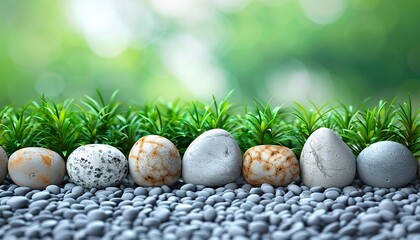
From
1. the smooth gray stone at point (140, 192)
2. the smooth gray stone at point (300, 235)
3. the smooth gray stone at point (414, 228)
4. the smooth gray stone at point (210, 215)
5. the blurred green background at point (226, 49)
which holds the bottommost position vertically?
the smooth gray stone at point (300, 235)

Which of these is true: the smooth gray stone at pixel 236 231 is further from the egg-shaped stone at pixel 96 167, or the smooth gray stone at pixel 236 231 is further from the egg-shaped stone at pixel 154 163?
the egg-shaped stone at pixel 96 167

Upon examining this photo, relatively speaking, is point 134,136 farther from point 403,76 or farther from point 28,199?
point 403,76

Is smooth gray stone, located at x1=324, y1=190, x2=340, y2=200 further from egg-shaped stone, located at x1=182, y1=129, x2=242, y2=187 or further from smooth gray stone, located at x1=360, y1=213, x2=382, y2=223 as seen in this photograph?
egg-shaped stone, located at x1=182, y1=129, x2=242, y2=187

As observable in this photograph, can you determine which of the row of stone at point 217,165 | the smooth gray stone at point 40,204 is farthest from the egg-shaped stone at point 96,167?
the smooth gray stone at point 40,204

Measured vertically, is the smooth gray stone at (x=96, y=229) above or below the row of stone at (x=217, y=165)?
below

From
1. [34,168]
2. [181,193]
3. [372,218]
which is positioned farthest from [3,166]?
[372,218]
